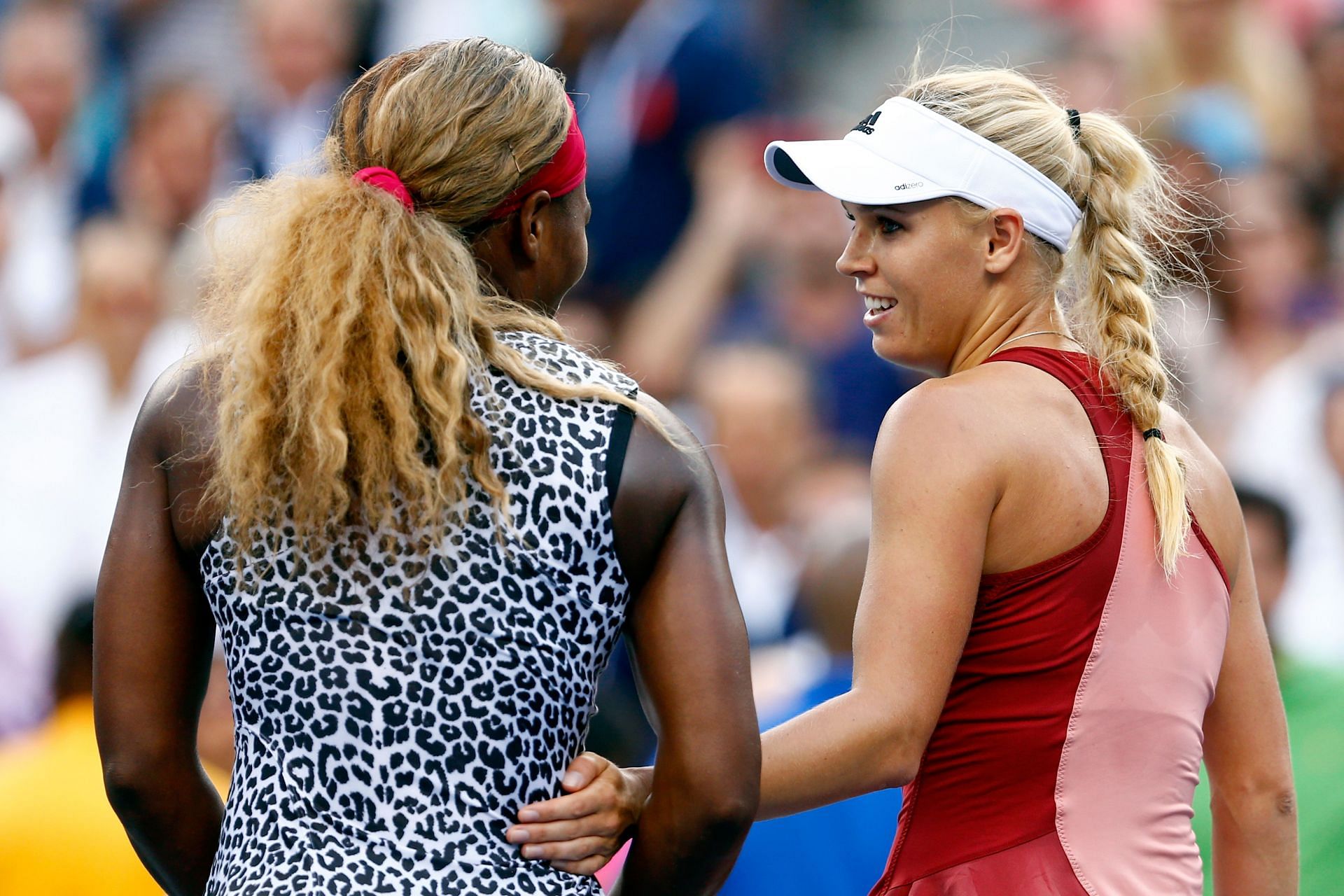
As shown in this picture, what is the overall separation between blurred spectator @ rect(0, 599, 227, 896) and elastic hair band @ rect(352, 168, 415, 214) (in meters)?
2.05

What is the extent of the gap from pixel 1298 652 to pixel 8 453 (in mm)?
4602

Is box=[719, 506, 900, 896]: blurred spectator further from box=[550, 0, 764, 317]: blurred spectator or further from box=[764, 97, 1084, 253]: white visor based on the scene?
box=[550, 0, 764, 317]: blurred spectator

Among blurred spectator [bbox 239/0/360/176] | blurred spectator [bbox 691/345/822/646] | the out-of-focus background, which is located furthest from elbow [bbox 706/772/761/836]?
blurred spectator [bbox 239/0/360/176]

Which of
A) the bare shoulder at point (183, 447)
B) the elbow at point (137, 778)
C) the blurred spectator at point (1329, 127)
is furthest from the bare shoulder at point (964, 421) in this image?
the blurred spectator at point (1329, 127)

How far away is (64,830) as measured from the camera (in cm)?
357

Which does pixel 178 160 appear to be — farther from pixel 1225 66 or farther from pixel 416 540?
pixel 416 540

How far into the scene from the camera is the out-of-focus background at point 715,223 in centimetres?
548

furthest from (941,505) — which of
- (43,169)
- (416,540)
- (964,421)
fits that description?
(43,169)

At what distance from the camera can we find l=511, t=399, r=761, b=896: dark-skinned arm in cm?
185

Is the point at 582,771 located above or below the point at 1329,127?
below

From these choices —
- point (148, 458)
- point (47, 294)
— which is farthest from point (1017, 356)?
point (47, 294)

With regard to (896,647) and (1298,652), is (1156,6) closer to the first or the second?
(1298,652)

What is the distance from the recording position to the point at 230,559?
1852 millimetres

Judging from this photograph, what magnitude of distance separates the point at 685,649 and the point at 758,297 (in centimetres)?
431
